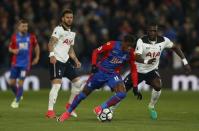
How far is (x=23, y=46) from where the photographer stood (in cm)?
1994

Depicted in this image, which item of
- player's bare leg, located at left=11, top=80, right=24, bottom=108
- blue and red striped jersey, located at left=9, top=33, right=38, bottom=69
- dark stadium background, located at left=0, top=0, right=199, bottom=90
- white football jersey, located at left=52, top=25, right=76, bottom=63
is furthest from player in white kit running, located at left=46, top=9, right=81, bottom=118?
dark stadium background, located at left=0, top=0, right=199, bottom=90

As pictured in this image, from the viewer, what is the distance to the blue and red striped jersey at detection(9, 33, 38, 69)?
19.8m

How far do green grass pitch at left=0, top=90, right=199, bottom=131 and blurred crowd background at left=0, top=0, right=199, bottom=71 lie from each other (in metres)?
3.00

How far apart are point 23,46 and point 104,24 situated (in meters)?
8.03

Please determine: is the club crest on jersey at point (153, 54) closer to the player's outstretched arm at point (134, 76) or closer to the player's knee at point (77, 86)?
the player's outstretched arm at point (134, 76)

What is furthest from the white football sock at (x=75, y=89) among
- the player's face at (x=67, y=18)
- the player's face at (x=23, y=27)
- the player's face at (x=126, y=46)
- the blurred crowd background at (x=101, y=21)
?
the blurred crowd background at (x=101, y=21)

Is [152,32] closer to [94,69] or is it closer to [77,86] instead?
[94,69]

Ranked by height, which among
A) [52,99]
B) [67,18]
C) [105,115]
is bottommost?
[105,115]

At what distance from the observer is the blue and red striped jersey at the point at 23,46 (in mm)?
19828

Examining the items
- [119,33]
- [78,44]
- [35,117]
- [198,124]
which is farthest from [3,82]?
[198,124]

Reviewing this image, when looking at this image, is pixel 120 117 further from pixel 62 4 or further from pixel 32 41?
pixel 62 4

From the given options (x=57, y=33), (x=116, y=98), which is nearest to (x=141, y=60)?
(x=116, y=98)

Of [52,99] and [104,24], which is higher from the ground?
[104,24]

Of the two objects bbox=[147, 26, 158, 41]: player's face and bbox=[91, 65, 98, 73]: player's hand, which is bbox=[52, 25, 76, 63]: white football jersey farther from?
bbox=[147, 26, 158, 41]: player's face
